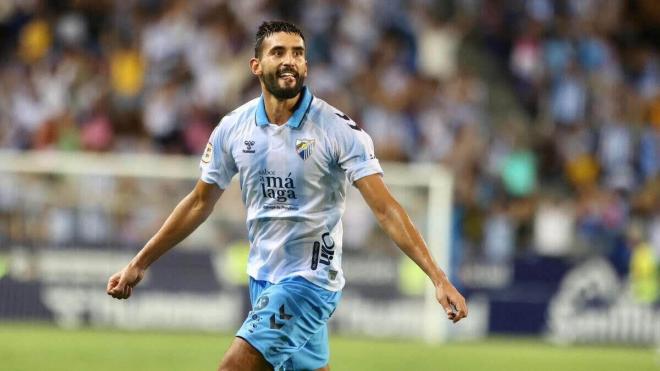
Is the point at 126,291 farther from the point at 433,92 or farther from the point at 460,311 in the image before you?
the point at 433,92

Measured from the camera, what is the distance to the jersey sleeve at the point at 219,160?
798cm

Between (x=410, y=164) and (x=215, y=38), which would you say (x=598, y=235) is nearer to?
(x=410, y=164)

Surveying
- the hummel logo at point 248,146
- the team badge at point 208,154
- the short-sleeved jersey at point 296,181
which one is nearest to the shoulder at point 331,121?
the short-sleeved jersey at point 296,181

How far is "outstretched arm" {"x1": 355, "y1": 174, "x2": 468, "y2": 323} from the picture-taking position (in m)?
7.04

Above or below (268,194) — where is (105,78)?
above

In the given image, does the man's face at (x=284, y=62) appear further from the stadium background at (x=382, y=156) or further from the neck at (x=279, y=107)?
the stadium background at (x=382, y=156)

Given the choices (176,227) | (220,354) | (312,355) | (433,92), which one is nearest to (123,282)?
(176,227)

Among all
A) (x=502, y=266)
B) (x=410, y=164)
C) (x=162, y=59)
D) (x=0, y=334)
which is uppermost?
(x=162, y=59)

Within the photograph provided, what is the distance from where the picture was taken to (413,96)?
65.1 feet

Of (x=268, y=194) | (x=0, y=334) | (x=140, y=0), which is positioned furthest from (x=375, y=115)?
(x=268, y=194)

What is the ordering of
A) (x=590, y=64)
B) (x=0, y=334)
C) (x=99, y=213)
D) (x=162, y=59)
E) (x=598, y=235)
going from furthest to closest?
(x=590, y=64) < (x=162, y=59) < (x=598, y=235) < (x=99, y=213) < (x=0, y=334)

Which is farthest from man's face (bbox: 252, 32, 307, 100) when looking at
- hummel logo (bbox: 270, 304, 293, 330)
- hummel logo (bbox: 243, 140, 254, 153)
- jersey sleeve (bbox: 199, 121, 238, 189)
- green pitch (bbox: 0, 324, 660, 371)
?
green pitch (bbox: 0, 324, 660, 371)

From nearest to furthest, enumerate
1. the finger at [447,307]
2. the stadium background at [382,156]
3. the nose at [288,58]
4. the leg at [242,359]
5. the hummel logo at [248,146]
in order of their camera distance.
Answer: the finger at [447,307] < the leg at [242,359] < the nose at [288,58] < the hummel logo at [248,146] < the stadium background at [382,156]

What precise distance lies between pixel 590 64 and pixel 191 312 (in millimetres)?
7775
